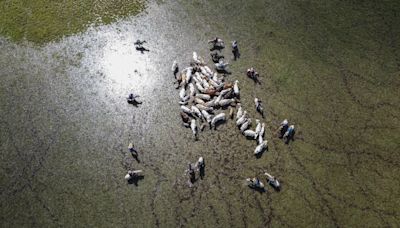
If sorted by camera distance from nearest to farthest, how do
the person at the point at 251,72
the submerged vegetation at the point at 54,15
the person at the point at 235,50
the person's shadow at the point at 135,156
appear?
the person's shadow at the point at 135,156 < the person at the point at 251,72 < the person at the point at 235,50 < the submerged vegetation at the point at 54,15

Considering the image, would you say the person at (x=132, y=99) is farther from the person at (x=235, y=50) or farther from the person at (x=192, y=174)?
the person at (x=235, y=50)

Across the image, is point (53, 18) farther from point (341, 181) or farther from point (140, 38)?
point (341, 181)

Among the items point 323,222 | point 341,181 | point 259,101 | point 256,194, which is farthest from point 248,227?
point 259,101

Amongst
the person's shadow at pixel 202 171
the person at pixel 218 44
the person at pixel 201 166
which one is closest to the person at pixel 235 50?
the person at pixel 218 44

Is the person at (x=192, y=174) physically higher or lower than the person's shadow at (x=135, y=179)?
higher

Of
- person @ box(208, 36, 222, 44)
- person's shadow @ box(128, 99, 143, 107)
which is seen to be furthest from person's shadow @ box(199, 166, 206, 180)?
person @ box(208, 36, 222, 44)

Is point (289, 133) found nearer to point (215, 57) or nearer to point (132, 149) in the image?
point (215, 57)
